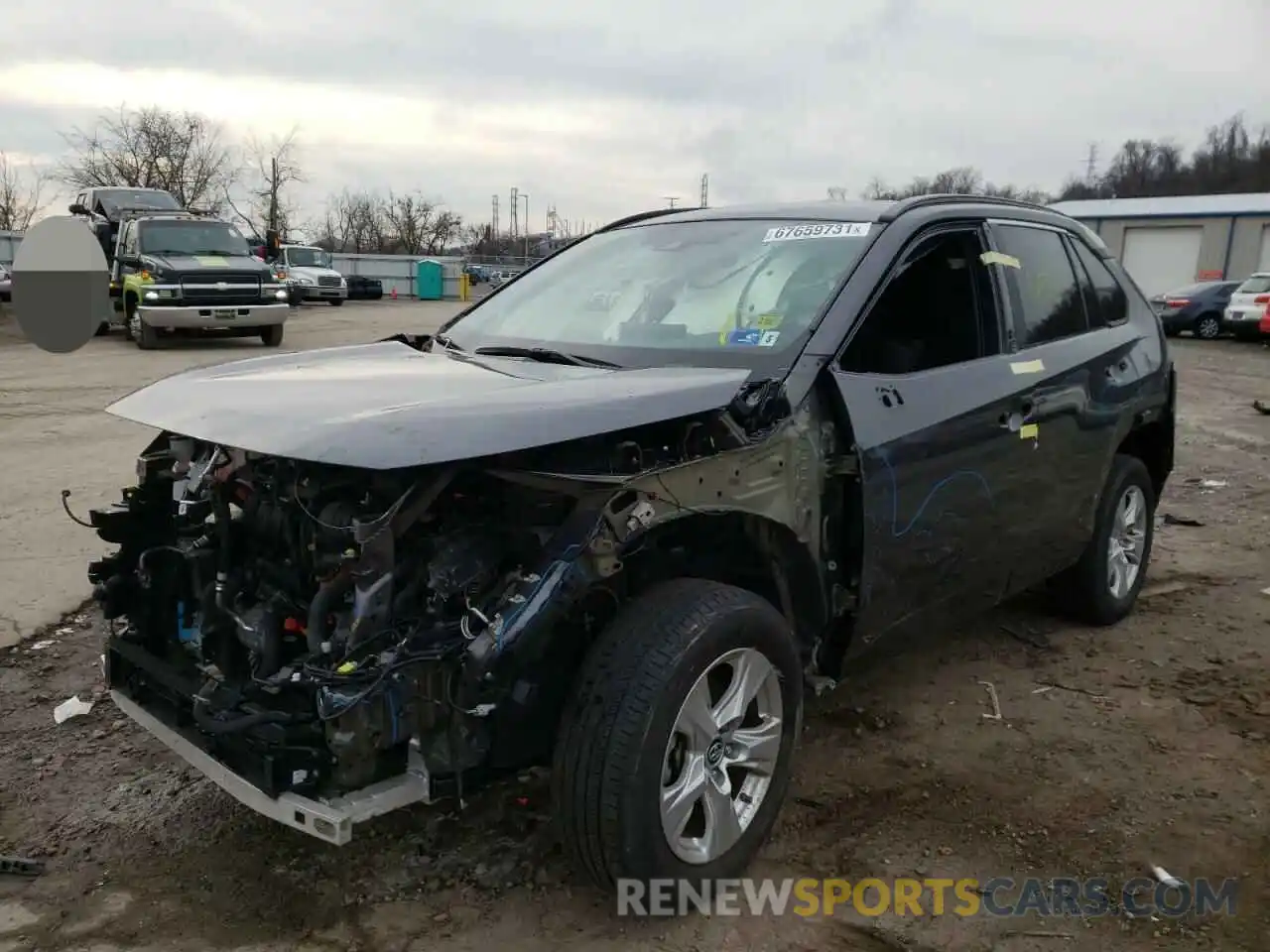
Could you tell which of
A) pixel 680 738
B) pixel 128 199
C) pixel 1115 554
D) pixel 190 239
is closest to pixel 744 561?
pixel 680 738

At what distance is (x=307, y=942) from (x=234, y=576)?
3.21 feet

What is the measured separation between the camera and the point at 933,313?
11.8ft

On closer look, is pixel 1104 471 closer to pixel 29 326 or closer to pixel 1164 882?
pixel 1164 882

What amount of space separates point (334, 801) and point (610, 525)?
0.90 m

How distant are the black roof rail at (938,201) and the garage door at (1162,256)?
141ft

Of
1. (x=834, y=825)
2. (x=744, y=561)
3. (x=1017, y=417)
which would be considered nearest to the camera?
(x=744, y=561)

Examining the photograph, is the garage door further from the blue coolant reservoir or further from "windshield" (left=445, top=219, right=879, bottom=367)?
the blue coolant reservoir

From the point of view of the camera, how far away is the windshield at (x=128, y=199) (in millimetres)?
19703

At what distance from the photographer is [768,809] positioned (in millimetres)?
2852

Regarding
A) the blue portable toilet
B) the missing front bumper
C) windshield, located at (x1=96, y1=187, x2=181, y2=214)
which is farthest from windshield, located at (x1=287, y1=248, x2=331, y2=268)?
the missing front bumper

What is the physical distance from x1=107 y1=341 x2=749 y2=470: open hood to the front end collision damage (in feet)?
0.38

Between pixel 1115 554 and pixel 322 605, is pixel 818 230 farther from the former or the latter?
pixel 1115 554

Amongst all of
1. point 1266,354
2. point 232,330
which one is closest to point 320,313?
point 232,330

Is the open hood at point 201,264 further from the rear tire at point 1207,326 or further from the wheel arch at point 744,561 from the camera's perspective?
the rear tire at point 1207,326
